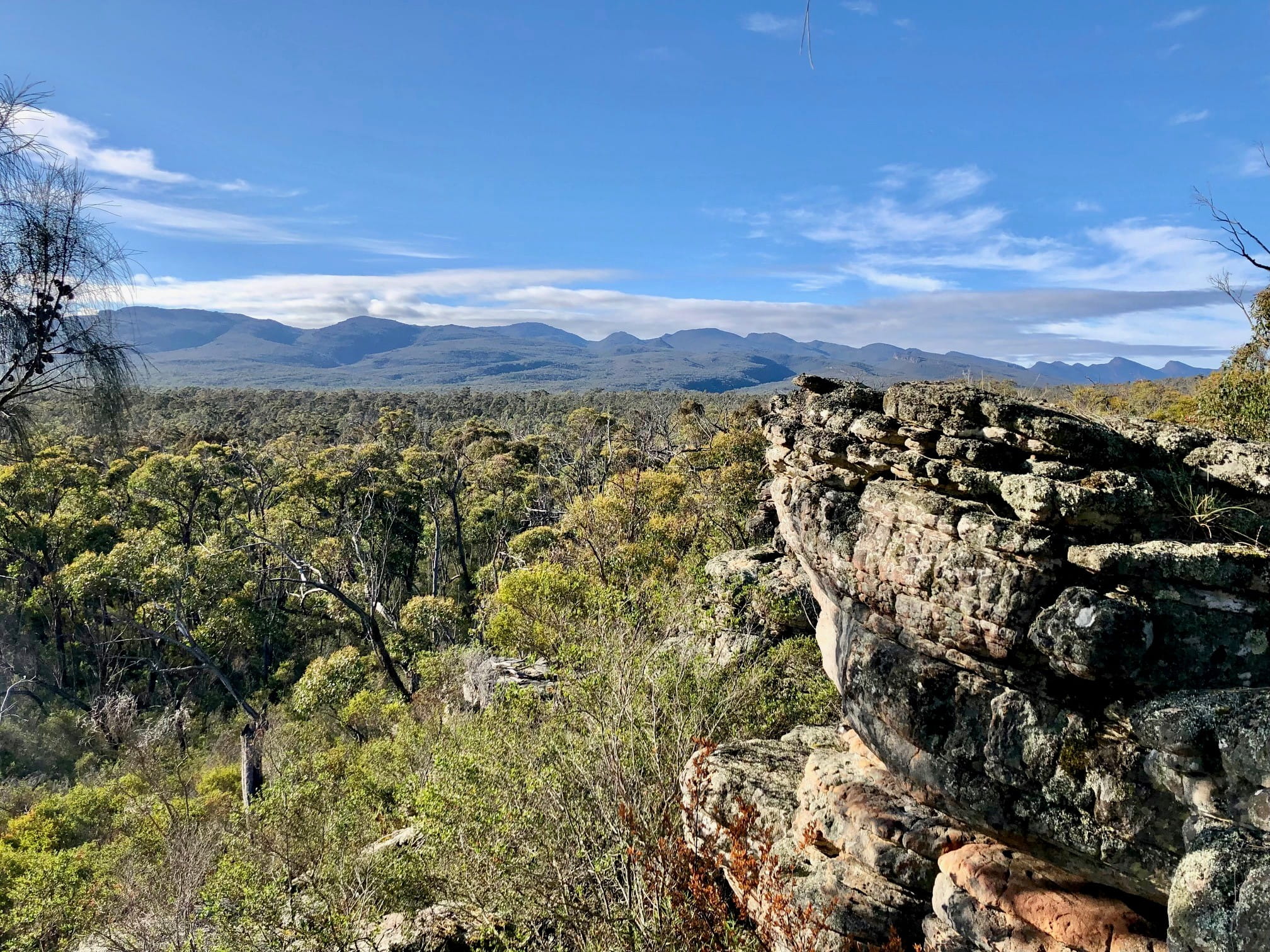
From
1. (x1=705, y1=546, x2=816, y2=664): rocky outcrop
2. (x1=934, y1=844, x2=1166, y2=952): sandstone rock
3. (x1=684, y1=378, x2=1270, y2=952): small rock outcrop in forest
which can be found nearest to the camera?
(x1=684, y1=378, x2=1270, y2=952): small rock outcrop in forest

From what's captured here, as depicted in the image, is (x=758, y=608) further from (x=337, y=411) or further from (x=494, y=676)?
(x=337, y=411)

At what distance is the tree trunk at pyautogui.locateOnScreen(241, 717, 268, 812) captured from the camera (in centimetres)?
1902

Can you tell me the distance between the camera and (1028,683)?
5.88 meters

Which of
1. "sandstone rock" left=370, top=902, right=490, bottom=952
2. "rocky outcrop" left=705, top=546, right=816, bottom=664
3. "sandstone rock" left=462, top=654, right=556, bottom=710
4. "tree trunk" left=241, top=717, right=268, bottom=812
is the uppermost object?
"rocky outcrop" left=705, top=546, right=816, bottom=664

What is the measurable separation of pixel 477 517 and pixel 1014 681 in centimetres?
3484

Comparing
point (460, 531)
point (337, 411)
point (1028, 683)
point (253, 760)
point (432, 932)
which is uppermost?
point (1028, 683)

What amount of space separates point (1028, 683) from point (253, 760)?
22120 mm

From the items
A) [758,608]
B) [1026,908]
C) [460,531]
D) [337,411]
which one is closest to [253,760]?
[758,608]

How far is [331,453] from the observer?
1684 inches

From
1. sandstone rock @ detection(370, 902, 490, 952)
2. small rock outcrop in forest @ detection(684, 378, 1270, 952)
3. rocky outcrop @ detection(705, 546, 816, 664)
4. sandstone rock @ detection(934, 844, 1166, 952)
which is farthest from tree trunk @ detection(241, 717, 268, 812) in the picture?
sandstone rock @ detection(934, 844, 1166, 952)

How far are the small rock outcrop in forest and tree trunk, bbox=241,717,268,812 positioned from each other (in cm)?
1649

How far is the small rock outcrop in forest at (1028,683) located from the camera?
493cm

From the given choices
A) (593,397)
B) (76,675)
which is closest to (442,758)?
(76,675)

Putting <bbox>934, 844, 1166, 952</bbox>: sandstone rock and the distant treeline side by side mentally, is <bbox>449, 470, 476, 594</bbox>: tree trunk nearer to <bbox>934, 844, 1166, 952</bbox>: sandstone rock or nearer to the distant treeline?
the distant treeline
